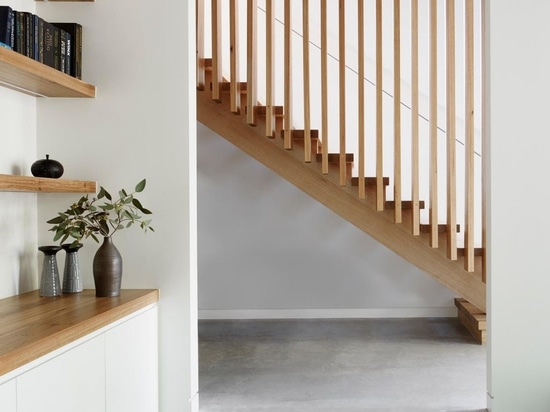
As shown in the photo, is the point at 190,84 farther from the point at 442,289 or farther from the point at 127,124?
the point at 442,289

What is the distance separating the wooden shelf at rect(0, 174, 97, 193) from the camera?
251 centimetres

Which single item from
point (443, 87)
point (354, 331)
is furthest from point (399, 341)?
point (443, 87)

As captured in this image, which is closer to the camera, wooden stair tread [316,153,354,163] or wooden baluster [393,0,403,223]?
wooden baluster [393,0,403,223]

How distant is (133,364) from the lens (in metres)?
2.76

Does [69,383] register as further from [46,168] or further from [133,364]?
[46,168]

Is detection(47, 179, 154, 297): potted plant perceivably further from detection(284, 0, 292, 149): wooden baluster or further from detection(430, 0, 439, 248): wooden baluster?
detection(430, 0, 439, 248): wooden baluster

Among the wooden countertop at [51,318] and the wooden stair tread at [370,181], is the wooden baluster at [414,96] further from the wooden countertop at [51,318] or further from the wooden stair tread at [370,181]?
the wooden countertop at [51,318]

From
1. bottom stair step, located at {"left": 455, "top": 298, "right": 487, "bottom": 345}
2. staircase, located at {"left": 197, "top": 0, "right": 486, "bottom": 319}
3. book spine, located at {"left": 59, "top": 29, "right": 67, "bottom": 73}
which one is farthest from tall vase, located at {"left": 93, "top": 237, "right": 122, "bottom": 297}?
bottom stair step, located at {"left": 455, "top": 298, "right": 487, "bottom": 345}

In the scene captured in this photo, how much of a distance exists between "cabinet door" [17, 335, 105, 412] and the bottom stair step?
10.8 ft

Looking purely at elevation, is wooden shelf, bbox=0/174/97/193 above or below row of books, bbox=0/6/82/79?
below

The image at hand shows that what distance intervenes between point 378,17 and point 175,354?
2.80m

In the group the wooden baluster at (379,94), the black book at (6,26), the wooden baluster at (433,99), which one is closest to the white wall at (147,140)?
the black book at (6,26)

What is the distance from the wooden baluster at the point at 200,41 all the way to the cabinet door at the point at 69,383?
2969 mm

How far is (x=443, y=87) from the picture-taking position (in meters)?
6.15
